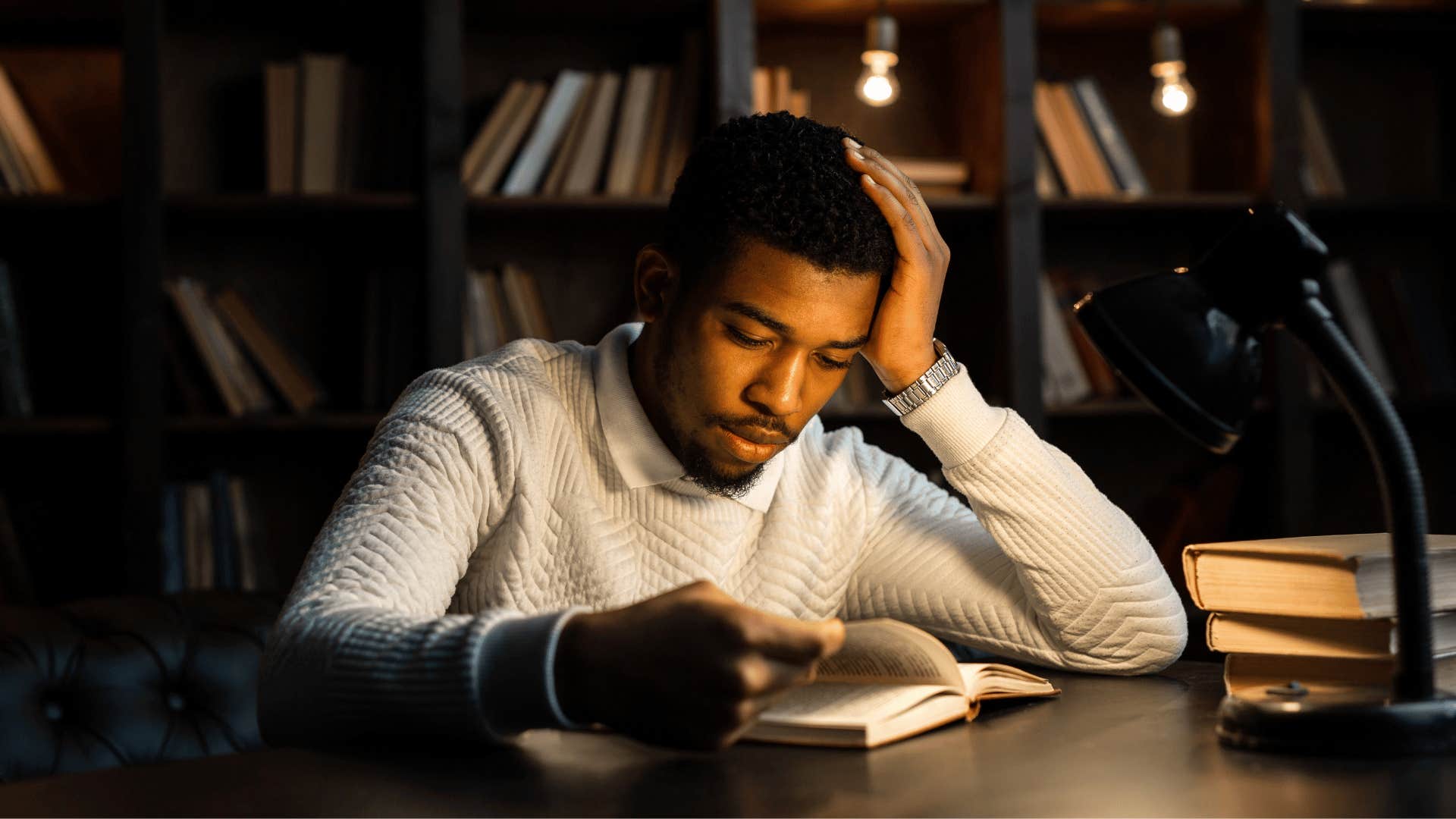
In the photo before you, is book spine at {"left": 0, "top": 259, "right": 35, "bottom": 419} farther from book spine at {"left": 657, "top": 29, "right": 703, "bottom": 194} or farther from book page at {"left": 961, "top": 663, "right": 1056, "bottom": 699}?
book page at {"left": 961, "top": 663, "right": 1056, "bottom": 699}

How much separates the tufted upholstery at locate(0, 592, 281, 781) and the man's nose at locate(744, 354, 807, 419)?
0.58 metres

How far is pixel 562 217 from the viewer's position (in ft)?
9.35

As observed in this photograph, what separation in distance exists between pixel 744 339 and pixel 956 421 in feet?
0.79

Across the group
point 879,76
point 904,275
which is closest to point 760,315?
point 904,275

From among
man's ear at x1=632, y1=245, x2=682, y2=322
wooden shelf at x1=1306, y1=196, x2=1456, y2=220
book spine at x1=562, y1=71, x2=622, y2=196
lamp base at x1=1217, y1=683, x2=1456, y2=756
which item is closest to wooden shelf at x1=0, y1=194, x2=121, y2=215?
book spine at x1=562, y1=71, x2=622, y2=196

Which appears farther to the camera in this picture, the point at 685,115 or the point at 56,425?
the point at 685,115

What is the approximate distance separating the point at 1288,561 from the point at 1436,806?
0.90ft

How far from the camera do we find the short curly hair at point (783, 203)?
47.6 inches

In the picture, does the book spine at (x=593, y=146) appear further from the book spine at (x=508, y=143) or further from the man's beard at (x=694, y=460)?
the man's beard at (x=694, y=460)

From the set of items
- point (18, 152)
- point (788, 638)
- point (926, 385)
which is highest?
point (18, 152)

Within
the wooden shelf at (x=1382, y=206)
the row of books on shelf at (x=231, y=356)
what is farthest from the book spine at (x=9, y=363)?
the wooden shelf at (x=1382, y=206)

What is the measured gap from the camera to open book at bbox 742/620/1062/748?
0.89 metres

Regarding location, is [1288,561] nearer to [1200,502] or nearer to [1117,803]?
[1117,803]

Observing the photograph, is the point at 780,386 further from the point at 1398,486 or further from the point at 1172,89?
the point at 1172,89
